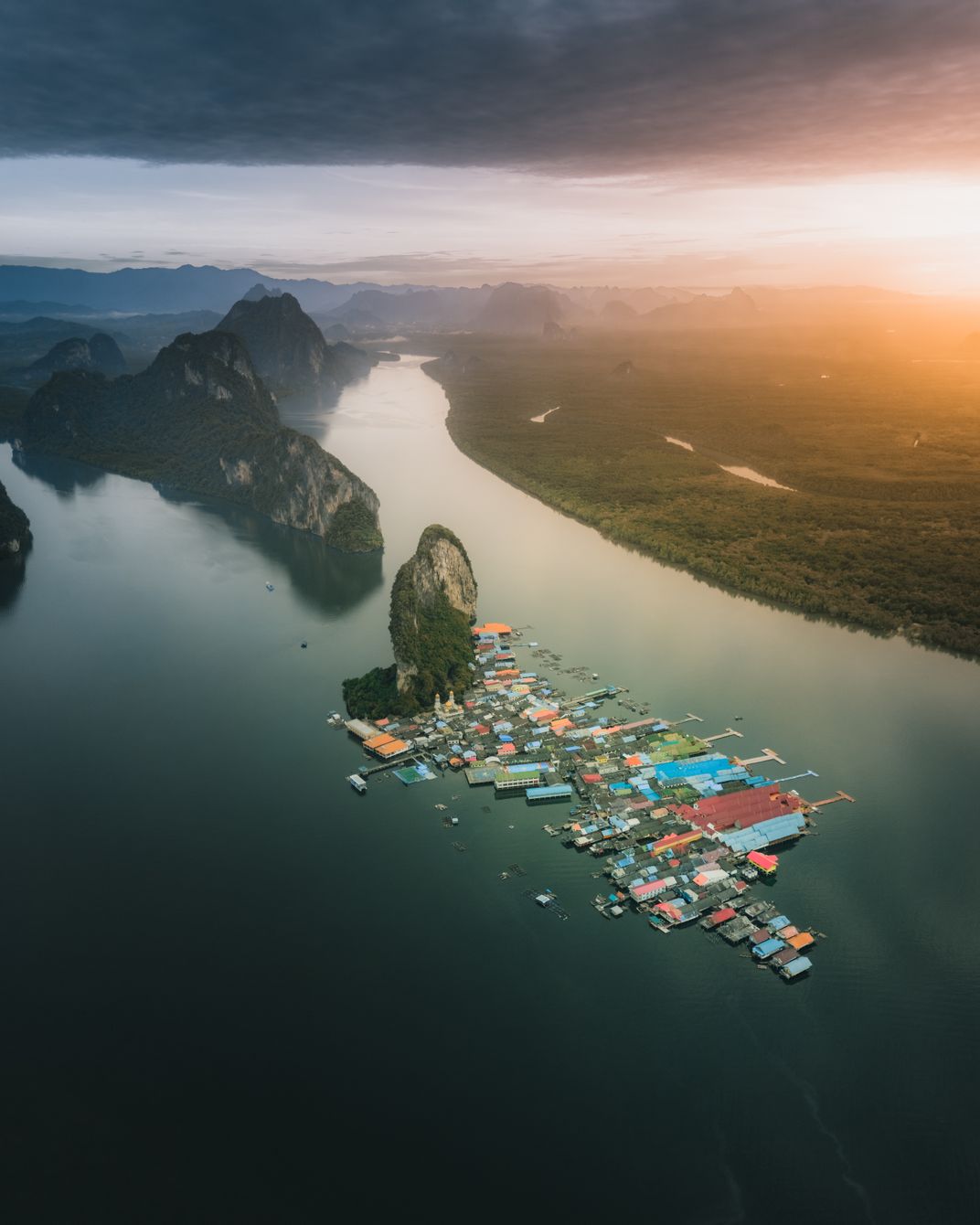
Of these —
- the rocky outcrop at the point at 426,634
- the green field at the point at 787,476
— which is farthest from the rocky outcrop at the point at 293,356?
the rocky outcrop at the point at 426,634

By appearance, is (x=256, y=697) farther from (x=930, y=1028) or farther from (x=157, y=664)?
(x=930, y=1028)

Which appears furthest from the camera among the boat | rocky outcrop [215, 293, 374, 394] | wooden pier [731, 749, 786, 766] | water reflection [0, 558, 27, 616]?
rocky outcrop [215, 293, 374, 394]

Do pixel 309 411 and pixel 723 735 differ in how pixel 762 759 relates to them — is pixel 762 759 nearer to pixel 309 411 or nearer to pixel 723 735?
pixel 723 735

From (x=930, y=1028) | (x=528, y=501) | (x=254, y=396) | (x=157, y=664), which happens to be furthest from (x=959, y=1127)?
(x=254, y=396)

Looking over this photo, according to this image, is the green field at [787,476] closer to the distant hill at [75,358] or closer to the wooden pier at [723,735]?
the wooden pier at [723,735]

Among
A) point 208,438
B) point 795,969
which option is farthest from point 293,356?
point 795,969

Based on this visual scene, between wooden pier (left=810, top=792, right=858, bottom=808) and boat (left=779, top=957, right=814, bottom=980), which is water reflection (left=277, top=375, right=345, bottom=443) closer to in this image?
wooden pier (left=810, top=792, right=858, bottom=808)

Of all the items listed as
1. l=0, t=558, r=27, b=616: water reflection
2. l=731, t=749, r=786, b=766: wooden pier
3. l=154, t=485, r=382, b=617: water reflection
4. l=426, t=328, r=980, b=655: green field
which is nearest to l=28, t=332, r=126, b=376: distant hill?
l=426, t=328, r=980, b=655: green field
